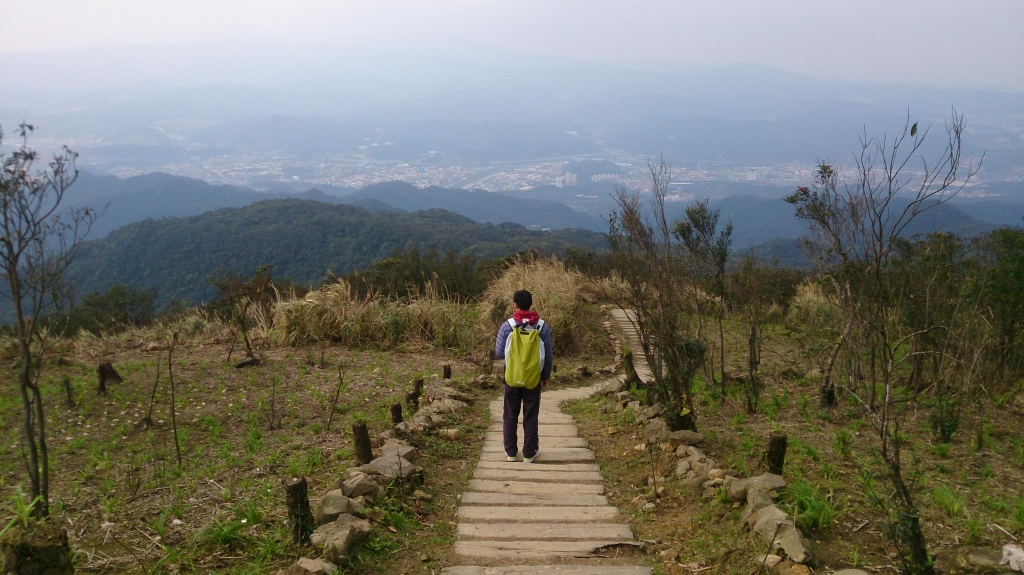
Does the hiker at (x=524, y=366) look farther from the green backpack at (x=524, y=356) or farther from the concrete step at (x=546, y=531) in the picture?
the concrete step at (x=546, y=531)

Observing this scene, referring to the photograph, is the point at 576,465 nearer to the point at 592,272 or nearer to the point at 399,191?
the point at 592,272

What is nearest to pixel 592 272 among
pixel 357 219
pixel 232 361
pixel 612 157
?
pixel 232 361

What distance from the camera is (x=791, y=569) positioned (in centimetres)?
307

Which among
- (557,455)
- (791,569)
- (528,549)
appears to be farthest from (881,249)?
(557,455)

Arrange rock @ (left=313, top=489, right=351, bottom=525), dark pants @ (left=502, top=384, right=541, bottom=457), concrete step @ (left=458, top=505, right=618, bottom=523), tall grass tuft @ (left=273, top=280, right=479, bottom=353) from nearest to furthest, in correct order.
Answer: rock @ (left=313, top=489, right=351, bottom=525), concrete step @ (left=458, top=505, right=618, bottom=523), dark pants @ (left=502, top=384, right=541, bottom=457), tall grass tuft @ (left=273, top=280, right=479, bottom=353)

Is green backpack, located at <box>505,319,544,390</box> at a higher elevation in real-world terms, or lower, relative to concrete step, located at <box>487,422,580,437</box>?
higher

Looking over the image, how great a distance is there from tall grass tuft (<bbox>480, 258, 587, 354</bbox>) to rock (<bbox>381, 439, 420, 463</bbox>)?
20.6 feet

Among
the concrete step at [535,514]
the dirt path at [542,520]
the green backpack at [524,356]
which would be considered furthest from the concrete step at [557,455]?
the concrete step at [535,514]

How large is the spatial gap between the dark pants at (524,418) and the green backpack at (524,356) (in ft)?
0.42

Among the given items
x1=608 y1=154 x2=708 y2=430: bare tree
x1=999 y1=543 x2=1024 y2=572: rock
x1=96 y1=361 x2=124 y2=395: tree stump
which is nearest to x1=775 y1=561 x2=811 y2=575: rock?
x1=999 y1=543 x2=1024 y2=572: rock

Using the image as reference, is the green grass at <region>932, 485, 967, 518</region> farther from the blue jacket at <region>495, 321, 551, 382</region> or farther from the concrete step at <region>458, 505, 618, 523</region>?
the blue jacket at <region>495, 321, 551, 382</region>

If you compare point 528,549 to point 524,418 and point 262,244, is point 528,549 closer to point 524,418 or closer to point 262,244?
point 524,418

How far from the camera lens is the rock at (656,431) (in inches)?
209

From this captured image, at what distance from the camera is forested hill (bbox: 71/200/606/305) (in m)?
37.5
